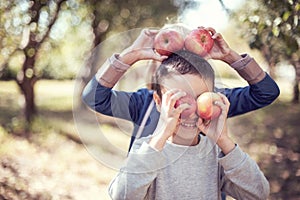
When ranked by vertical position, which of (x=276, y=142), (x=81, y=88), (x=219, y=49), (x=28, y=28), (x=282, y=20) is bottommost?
(x=276, y=142)

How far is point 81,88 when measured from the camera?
8234 mm

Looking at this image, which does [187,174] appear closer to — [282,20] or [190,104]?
[190,104]

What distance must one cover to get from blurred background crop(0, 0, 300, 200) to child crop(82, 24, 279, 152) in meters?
0.19

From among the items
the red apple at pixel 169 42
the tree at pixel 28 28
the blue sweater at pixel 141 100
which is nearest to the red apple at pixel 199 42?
the red apple at pixel 169 42

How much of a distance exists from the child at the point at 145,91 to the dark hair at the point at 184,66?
15cm

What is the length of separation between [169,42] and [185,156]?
0.43 meters

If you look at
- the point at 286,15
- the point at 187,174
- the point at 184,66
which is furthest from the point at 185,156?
the point at 286,15

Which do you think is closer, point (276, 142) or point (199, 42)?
point (199, 42)

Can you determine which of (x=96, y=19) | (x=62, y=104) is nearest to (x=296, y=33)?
(x=96, y=19)

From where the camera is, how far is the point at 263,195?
169cm

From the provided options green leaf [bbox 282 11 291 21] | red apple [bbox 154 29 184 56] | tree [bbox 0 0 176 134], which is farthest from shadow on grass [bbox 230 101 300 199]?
red apple [bbox 154 29 184 56]

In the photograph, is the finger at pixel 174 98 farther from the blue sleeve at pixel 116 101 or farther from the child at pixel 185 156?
the blue sleeve at pixel 116 101

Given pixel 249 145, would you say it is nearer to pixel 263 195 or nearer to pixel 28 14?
pixel 28 14

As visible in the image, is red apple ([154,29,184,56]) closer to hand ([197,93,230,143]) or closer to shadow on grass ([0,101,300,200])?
A: hand ([197,93,230,143])
